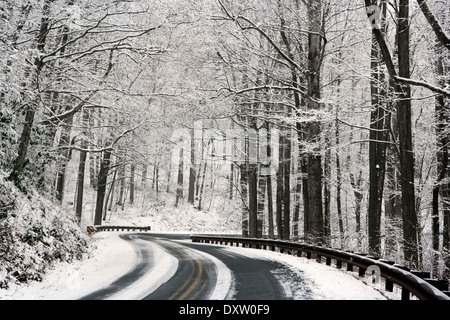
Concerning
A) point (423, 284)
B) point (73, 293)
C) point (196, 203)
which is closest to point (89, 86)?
point (73, 293)

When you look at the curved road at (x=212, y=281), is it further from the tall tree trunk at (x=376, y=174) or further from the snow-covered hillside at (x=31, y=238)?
the tall tree trunk at (x=376, y=174)

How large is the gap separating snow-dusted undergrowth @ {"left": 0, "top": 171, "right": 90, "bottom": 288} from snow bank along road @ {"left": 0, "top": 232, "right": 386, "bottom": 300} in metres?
0.41

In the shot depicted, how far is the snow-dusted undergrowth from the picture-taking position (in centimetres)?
870

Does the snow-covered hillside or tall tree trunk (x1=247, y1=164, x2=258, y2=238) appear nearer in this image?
the snow-covered hillside

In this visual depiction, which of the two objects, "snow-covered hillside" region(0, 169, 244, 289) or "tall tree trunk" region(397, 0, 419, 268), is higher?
Answer: "tall tree trunk" region(397, 0, 419, 268)

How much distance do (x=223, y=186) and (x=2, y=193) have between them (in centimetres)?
4814

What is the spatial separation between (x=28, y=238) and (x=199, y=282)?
509 centimetres

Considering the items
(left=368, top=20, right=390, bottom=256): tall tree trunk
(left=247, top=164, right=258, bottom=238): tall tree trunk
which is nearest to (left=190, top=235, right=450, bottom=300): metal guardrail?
(left=368, top=20, right=390, bottom=256): tall tree trunk

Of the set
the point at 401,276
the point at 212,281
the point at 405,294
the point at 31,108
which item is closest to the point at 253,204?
the point at 31,108

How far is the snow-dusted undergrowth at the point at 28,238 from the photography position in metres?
8.70

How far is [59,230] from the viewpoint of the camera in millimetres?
12914

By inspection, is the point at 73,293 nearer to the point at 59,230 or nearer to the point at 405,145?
the point at 59,230

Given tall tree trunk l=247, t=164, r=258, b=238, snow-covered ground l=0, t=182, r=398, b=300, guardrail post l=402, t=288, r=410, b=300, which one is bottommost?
snow-covered ground l=0, t=182, r=398, b=300

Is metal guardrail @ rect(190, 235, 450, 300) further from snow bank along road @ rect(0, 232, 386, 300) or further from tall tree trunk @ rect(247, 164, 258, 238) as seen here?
tall tree trunk @ rect(247, 164, 258, 238)
